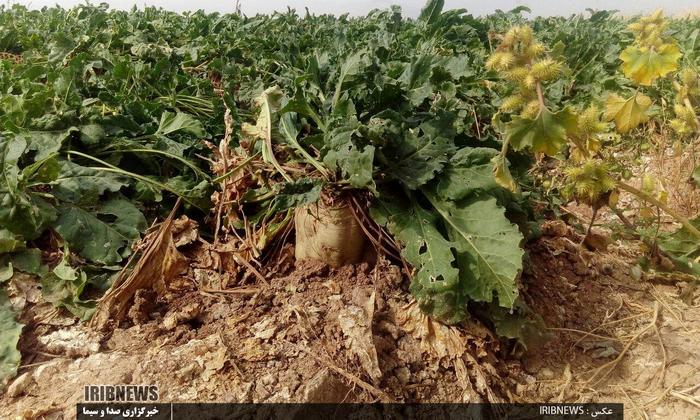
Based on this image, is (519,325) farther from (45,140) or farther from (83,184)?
(45,140)

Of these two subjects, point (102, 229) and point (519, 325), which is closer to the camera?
point (519, 325)

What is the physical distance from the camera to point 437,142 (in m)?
2.02

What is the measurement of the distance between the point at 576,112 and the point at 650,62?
0.26 meters

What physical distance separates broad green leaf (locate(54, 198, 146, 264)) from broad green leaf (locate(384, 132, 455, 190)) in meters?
1.12

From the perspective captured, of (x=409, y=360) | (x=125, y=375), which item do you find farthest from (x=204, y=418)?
(x=409, y=360)

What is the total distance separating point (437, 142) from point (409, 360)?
2.77 feet

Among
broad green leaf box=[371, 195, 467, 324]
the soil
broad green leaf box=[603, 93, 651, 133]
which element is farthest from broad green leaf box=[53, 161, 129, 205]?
broad green leaf box=[603, 93, 651, 133]

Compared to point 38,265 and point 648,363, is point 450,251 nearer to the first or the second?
point 648,363

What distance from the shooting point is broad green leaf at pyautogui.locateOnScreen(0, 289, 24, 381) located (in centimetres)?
171

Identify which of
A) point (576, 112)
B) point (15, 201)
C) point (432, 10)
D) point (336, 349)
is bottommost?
point (336, 349)

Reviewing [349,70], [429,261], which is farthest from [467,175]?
[349,70]

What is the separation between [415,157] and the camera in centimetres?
202

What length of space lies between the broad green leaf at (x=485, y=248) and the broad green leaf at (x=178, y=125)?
1.37 metres

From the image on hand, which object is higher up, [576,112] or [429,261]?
[576,112]
